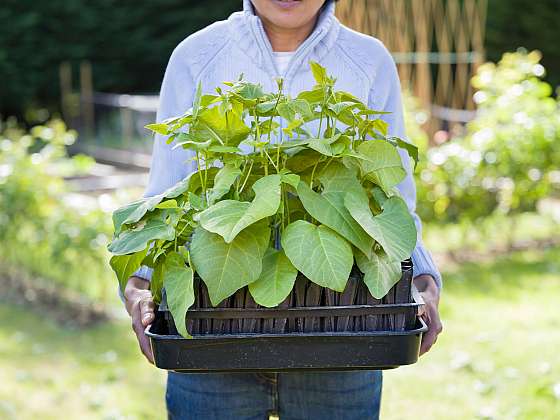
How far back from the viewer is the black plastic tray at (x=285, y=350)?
3.70 ft

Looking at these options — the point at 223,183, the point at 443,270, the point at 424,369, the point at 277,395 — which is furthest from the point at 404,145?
the point at 443,270

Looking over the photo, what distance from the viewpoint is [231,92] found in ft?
3.92

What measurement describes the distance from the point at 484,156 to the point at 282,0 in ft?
12.4

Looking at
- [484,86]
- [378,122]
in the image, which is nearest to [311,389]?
[378,122]

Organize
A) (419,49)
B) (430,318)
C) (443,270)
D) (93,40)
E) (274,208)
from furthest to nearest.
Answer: (93,40), (419,49), (443,270), (430,318), (274,208)

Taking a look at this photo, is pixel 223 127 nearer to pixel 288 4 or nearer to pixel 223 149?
pixel 223 149

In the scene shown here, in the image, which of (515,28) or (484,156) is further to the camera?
(515,28)

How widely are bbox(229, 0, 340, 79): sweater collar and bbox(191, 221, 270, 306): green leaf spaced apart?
45cm

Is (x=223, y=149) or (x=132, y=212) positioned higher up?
(x=223, y=149)

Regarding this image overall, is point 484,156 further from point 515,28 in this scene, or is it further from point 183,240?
point 515,28

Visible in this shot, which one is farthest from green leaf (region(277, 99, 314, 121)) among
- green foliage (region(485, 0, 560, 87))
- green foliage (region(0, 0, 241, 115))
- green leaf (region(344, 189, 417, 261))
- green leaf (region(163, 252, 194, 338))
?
green foliage (region(0, 0, 241, 115))

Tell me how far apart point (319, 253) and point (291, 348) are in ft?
0.44

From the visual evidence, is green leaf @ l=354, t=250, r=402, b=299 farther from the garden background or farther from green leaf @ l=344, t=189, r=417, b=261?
the garden background

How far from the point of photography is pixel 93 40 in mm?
11844
